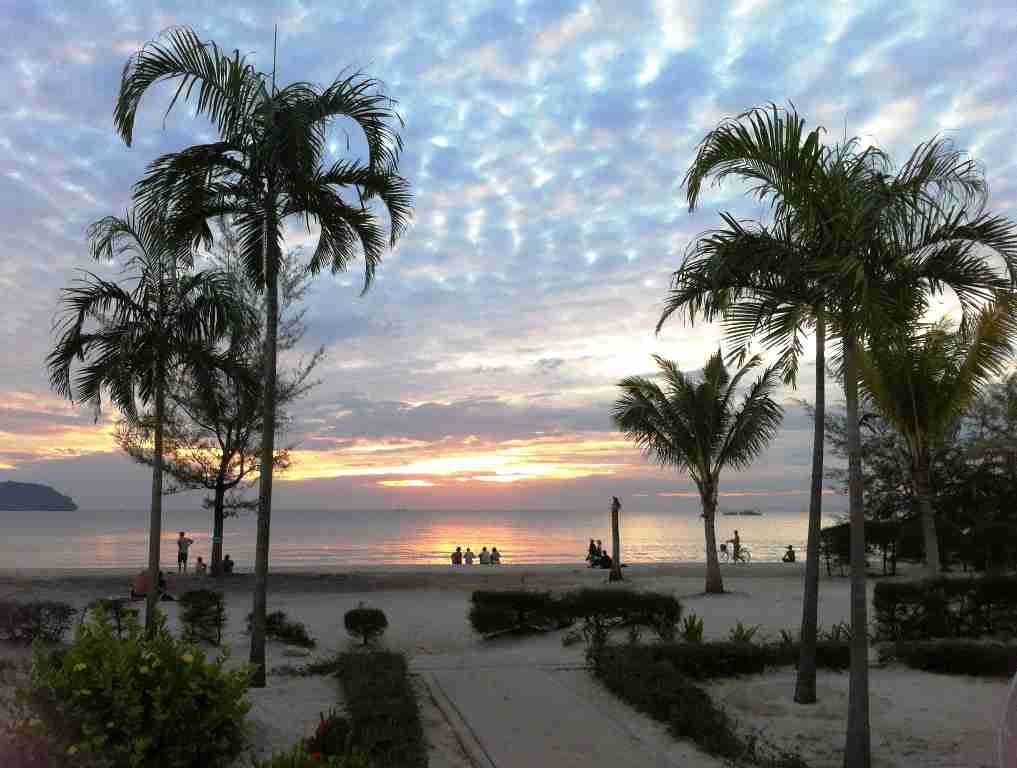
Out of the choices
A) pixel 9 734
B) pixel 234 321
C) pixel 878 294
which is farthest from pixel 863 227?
pixel 234 321

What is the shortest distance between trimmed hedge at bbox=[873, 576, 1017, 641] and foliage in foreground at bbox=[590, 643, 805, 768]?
4.88m

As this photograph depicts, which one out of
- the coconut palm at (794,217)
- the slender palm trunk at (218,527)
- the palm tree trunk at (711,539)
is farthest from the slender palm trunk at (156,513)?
the slender palm trunk at (218,527)

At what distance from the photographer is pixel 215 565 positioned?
28.1m

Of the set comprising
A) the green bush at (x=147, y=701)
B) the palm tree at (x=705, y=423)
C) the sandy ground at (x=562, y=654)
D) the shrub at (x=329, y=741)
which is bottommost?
the sandy ground at (x=562, y=654)

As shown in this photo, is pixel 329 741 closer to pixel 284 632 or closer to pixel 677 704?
pixel 677 704

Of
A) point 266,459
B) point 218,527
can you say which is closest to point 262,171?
point 266,459

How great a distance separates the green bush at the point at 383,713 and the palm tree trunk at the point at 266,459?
115 centimetres

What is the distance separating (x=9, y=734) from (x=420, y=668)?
22.6 feet

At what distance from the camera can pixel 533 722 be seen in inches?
348

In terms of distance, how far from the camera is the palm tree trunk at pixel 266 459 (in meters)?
10.2

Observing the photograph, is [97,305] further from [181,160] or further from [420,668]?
[420,668]

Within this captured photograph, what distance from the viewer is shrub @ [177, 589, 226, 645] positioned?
46.4 ft

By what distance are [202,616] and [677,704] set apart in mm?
8771

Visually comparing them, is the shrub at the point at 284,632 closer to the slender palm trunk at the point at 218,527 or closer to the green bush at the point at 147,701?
the green bush at the point at 147,701
